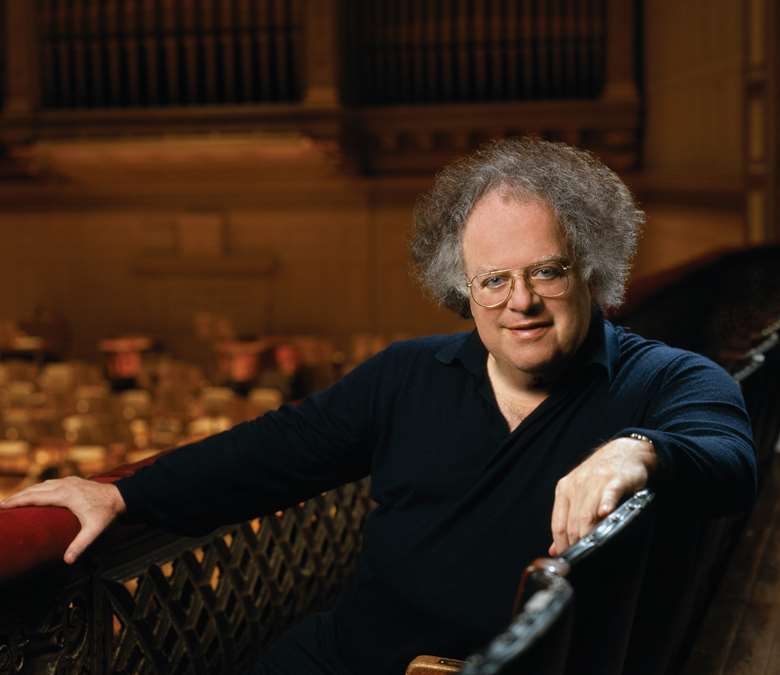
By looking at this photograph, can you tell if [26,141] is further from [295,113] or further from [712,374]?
[712,374]

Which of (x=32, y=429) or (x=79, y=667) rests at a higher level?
(x=79, y=667)

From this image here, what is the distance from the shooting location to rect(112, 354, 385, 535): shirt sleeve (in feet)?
6.86

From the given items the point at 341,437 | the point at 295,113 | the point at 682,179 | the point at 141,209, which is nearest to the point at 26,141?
the point at 141,209

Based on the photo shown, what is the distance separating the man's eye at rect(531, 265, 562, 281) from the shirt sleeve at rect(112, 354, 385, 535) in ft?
1.10

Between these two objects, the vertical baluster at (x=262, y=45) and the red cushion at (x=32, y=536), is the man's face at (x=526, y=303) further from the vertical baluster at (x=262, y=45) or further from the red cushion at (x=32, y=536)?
the vertical baluster at (x=262, y=45)

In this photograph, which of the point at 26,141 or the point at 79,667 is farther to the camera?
the point at 26,141

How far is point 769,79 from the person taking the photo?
25.5 feet

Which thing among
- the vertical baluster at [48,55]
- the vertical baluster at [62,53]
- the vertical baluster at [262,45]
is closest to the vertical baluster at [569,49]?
the vertical baluster at [262,45]

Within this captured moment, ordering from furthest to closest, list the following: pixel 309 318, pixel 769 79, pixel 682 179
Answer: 1. pixel 309 318
2. pixel 682 179
3. pixel 769 79

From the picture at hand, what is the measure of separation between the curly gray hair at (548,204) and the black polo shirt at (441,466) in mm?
91

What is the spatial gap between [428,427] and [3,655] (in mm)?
710

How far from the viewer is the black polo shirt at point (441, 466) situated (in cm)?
180

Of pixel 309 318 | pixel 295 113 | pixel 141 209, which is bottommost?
pixel 309 318

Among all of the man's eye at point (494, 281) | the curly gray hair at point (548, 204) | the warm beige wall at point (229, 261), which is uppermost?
the curly gray hair at point (548, 204)
